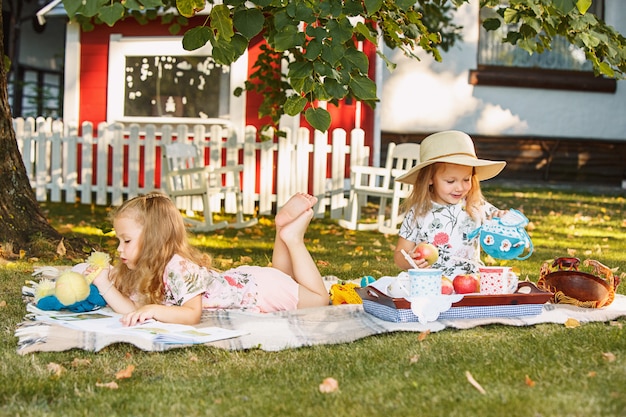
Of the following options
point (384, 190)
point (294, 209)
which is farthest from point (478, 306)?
point (384, 190)

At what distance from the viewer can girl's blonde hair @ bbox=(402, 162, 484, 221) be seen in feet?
15.6

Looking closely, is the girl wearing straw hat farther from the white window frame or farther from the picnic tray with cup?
the white window frame

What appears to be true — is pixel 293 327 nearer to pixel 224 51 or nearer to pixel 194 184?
pixel 224 51

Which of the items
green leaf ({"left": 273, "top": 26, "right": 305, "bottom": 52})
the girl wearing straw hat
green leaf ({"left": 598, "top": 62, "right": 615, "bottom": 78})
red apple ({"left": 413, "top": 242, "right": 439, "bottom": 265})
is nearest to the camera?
green leaf ({"left": 273, "top": 26, "right": 305, "bottom": 52})

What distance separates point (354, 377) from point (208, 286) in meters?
1.26

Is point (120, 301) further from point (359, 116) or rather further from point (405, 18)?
point (359, 116)

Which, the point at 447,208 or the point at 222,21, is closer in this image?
the point at 222,21

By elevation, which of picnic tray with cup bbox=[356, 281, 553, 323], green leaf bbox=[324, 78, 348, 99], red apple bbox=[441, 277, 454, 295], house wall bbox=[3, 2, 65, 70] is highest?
house wall bbox=[3, 2, 65, 70]

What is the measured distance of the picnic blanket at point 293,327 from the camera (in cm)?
354

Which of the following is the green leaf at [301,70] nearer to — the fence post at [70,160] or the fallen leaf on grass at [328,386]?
the fallen leaf on grass at [328,386]

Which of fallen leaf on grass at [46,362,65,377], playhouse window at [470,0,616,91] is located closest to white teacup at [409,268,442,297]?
fallen leaf on grass at [46,362,65,377]

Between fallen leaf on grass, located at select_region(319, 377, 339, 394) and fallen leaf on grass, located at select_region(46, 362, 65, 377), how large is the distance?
3.20 feet

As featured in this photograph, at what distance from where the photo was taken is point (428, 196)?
4832 mm

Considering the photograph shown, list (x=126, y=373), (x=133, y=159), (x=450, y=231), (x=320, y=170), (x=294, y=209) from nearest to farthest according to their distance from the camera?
1. (x=126, y=373)
2. (x=294, y=209)
3. (x=450, y=231)
4. (x=320, y=170)
5. (x=133, y=159)
